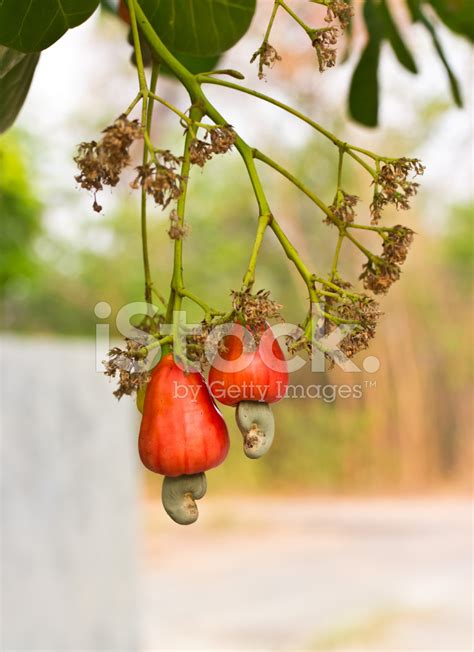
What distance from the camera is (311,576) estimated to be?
244 inches

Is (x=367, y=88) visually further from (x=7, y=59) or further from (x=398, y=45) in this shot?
(x=7, y=59)

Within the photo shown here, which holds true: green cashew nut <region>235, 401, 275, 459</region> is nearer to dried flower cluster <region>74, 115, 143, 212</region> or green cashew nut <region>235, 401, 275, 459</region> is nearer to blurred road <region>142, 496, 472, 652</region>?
dried flower cluster <region>74, 115, 143, 212</region>

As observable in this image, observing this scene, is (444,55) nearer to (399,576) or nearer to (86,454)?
(86,454)

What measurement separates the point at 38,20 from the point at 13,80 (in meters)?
0.14

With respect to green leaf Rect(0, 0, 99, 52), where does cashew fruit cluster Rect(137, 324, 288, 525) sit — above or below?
below

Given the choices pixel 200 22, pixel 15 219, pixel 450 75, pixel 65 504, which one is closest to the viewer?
pixel 200 22

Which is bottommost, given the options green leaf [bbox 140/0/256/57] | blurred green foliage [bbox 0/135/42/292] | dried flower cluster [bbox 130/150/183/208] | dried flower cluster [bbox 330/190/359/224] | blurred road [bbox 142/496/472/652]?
blurred road [bbox 142/496/472/652]

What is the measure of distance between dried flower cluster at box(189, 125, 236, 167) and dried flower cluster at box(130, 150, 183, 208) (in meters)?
0.04

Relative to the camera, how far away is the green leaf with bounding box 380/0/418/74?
1.28 meters

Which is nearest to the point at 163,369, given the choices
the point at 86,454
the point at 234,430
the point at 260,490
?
the point at 86,454

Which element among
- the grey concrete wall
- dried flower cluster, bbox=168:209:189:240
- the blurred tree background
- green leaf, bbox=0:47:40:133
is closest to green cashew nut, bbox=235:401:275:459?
dried flower cluster, bbox=168:209:189:240

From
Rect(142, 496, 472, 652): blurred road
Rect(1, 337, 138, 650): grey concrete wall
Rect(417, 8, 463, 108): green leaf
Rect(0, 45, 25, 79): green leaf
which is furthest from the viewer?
Rect(142, 496, 472, 652): blurred road

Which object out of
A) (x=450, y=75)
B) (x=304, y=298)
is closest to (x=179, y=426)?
(x=450, y=75)

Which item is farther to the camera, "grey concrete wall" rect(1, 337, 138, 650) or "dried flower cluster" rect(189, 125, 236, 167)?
"grey concrete wall" rect(1, 337, 138, 650)
